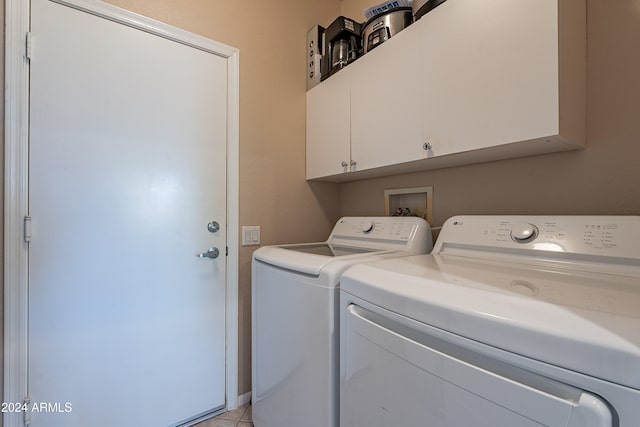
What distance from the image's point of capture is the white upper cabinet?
92 centimetres

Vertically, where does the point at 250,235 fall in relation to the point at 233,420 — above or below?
above

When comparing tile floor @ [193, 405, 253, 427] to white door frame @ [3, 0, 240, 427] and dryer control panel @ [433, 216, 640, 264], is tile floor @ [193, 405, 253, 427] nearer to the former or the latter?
white door frame @ [3, 0, 240, 427]

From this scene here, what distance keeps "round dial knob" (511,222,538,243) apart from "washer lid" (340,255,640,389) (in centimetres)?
15

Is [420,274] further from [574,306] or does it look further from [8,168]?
[8,168]

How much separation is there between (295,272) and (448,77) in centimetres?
102

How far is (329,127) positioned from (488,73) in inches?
37.5

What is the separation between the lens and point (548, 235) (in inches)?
38.9

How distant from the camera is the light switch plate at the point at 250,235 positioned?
1.74m

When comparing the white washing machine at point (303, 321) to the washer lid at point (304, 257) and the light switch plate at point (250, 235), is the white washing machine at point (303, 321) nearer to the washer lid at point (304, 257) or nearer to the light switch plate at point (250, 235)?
the washer lid at point (304, 257)

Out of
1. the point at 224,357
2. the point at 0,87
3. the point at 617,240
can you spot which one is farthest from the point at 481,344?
the point at 0,87

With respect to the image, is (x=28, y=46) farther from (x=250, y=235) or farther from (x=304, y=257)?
(x=304, y=257)

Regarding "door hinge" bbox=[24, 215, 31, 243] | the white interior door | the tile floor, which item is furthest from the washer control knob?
"door hinge" bbox=[24, 215, 31, 243]

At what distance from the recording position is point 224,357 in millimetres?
1661

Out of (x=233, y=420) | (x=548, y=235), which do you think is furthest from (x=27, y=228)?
(x=548, y=235)
